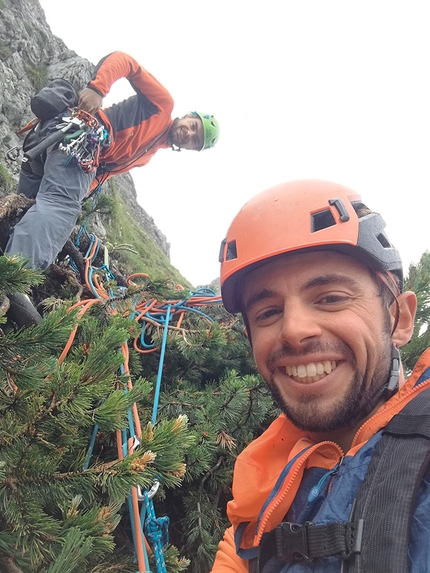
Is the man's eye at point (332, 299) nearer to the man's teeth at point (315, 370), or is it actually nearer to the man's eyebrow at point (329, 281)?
the man's eyebrow at point (329, 281)

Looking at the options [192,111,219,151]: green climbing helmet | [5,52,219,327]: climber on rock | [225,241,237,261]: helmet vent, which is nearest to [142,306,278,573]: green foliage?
[225,241,237,261]: helmet vent

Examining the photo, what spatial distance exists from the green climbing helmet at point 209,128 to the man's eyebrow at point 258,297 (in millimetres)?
3938

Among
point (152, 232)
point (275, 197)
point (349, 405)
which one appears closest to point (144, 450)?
point (349, 405)

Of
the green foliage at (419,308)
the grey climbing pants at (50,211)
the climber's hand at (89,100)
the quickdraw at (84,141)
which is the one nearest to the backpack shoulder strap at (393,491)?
the green foliage at (419,308)

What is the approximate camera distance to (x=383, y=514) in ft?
3.38

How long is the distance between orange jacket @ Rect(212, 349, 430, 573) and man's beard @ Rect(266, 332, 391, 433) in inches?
4.3

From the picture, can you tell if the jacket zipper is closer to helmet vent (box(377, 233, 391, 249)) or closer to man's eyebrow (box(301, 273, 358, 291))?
man's eyebrow (box(301, 273, 358, 291))

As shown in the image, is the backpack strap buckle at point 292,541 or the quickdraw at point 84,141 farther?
the quickdraw at point 84,141

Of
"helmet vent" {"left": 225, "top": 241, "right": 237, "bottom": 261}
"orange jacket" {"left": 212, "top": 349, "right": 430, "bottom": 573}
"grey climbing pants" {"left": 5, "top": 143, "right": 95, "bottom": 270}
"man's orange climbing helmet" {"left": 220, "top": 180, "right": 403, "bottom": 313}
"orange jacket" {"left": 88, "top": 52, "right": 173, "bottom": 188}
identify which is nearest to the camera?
"orange jacket" {"left": 212, "top": 349, "right": 430, "bottom": 573}

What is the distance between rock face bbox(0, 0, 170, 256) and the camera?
12258mm

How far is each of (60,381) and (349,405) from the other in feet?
3.95

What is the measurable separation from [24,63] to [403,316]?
2141 cm

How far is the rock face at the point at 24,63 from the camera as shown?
40.2 ft

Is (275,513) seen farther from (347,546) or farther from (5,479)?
(5,479)
